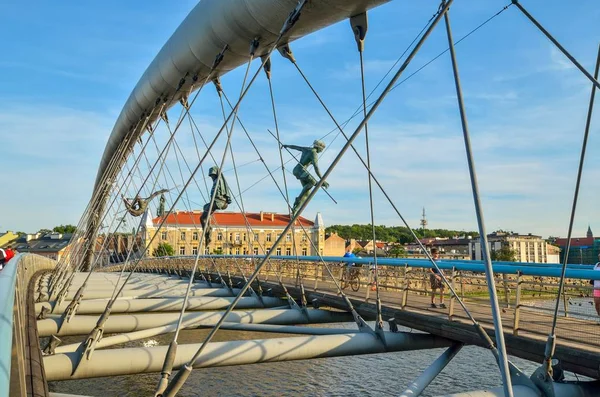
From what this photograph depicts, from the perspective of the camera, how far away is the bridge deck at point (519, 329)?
5.55 m

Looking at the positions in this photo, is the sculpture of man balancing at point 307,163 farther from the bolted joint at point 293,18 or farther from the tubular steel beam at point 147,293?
the tubular steel beam at point 147,293

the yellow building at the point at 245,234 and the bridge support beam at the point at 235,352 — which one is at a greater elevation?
the yellow building at the point at 245,234

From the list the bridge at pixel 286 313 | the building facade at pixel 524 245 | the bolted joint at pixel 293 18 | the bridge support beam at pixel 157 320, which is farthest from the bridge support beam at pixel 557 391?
the building facade at pixel 524 245

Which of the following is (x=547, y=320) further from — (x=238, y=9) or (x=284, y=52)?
(x=238, y=9)

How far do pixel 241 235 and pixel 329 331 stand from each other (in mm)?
86030

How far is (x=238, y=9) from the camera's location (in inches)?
278

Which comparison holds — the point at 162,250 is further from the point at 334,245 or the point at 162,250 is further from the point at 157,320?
the point at 157,320

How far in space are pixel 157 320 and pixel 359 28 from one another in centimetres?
612

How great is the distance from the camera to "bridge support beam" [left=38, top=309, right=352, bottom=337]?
9062 millimetres

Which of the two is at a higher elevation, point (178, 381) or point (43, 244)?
point (43, 244)

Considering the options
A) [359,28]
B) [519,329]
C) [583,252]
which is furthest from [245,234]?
[359,28]

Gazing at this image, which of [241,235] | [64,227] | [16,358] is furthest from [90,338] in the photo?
[64,227]

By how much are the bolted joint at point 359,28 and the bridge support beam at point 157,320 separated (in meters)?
5.28

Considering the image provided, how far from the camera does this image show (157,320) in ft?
31.0
